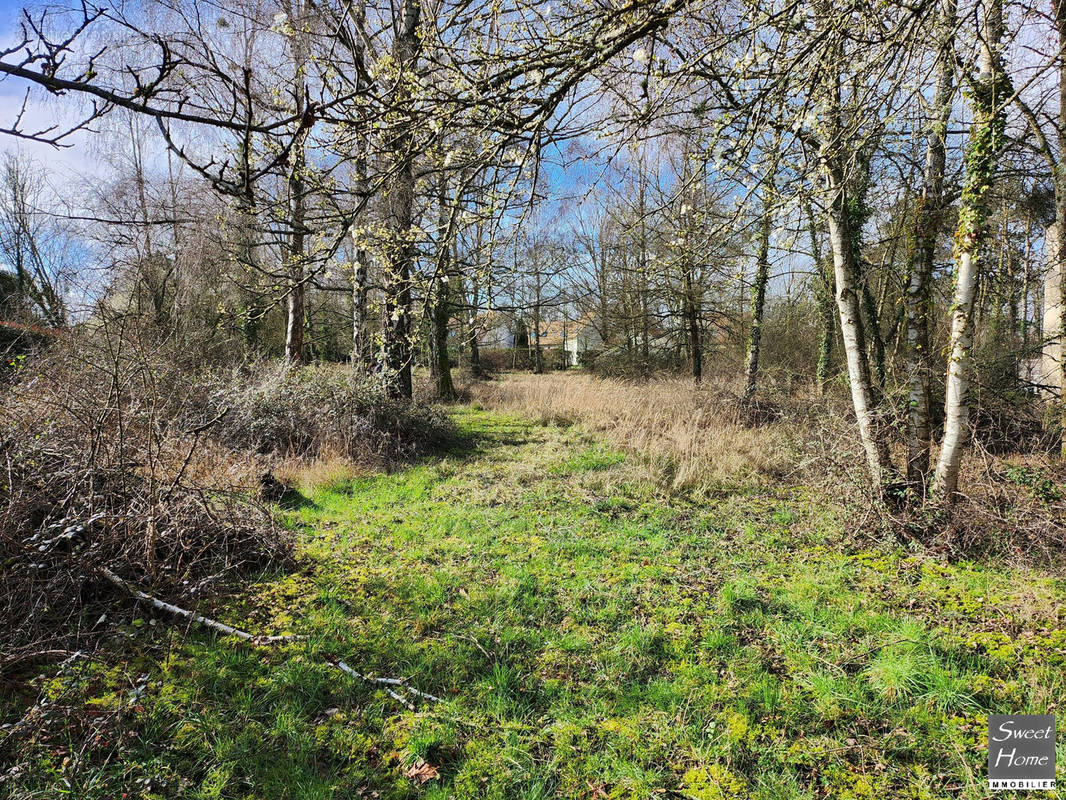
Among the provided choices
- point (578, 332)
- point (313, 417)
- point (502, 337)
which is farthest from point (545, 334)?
point (313, 417)

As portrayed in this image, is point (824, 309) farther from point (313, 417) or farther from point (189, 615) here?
point (189, 615)

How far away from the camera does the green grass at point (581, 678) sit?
2.31 meters

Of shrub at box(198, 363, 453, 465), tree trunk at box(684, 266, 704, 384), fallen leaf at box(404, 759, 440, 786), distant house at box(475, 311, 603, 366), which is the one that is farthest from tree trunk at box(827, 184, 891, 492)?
distant house at box(475, 311, 603, 366)

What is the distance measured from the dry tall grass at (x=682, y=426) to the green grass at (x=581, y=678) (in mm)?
2212

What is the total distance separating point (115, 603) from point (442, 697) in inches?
95.0

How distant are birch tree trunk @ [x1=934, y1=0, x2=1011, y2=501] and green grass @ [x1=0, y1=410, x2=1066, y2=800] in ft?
4.38

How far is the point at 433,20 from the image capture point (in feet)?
8.29

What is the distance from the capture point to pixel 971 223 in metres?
4.03

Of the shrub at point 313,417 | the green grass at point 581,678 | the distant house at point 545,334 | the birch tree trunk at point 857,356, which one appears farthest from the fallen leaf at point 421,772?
the distant house at point 545,334

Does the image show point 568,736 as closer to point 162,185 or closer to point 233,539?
point 233,539

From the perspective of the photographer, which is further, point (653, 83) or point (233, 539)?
point (233, 539)

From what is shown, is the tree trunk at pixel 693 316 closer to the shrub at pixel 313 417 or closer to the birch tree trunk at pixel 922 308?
the birch tree trunk at pixel 922 308

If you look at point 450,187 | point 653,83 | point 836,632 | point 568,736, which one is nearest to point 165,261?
point 450,187

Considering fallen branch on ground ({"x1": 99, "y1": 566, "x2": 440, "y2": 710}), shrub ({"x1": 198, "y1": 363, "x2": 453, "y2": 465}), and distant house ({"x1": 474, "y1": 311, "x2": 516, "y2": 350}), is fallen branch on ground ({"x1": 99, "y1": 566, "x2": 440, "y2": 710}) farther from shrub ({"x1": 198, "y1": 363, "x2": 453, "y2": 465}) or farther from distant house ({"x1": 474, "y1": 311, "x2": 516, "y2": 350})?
distant house ({"x1": 474, "y1": 311, "x2": 516, "y2": 350})
